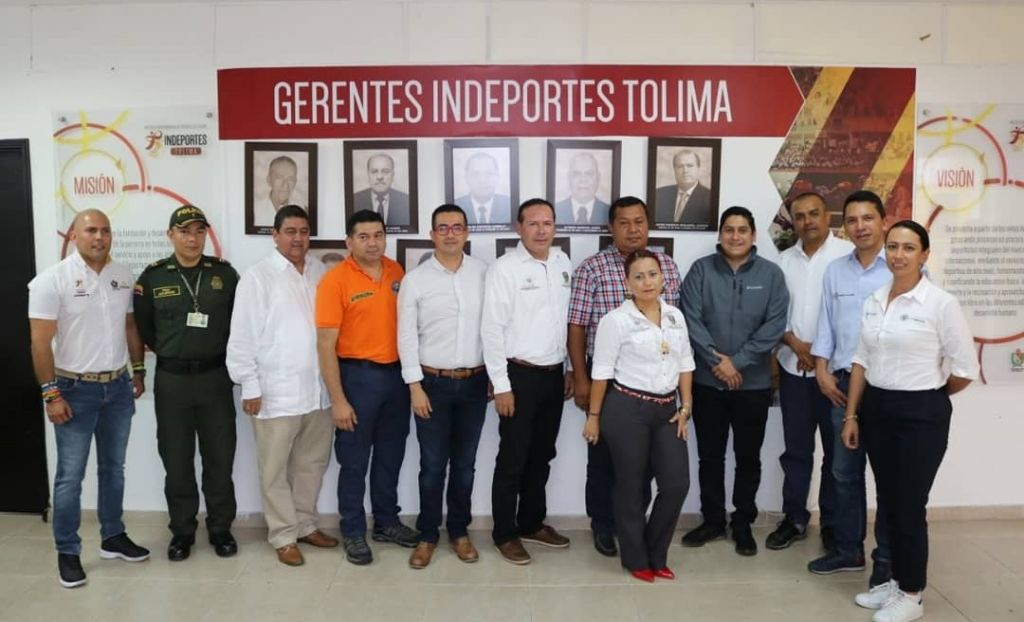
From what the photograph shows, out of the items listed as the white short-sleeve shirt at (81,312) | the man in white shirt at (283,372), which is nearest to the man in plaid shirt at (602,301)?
the man in white shirt at (283,372)

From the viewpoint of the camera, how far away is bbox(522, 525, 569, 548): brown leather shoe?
3.68 meters

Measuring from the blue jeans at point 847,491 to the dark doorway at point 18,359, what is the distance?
4.34m

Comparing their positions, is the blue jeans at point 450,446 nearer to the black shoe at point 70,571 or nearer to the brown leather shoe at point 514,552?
the brown leather shoe at point 514,552

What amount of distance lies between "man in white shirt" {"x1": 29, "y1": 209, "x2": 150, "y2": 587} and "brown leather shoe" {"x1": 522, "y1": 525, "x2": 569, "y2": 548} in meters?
2.17

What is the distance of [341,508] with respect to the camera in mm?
3562

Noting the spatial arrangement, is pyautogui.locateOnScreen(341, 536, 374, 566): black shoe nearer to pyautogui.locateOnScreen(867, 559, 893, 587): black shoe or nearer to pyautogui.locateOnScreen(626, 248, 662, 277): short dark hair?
pyautogui.locateOnScreen(626, 248, 662, 277): short dark hair

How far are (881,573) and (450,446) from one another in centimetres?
206

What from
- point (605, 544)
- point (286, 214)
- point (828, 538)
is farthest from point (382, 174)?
point (828, 538)

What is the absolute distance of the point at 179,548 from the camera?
139 inches

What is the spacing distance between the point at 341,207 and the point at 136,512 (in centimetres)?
214

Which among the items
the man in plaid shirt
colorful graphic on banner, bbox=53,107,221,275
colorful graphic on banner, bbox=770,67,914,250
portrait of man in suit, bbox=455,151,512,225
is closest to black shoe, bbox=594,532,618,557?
the man in plaid shirt

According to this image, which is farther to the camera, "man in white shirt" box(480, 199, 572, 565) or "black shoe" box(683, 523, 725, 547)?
"black shoe" box(683, 523, 725, 547)

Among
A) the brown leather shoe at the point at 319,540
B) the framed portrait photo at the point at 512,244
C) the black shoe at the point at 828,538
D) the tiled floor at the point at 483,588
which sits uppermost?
the framed portrait photo at the point at 512,244

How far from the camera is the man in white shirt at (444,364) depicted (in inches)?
131
